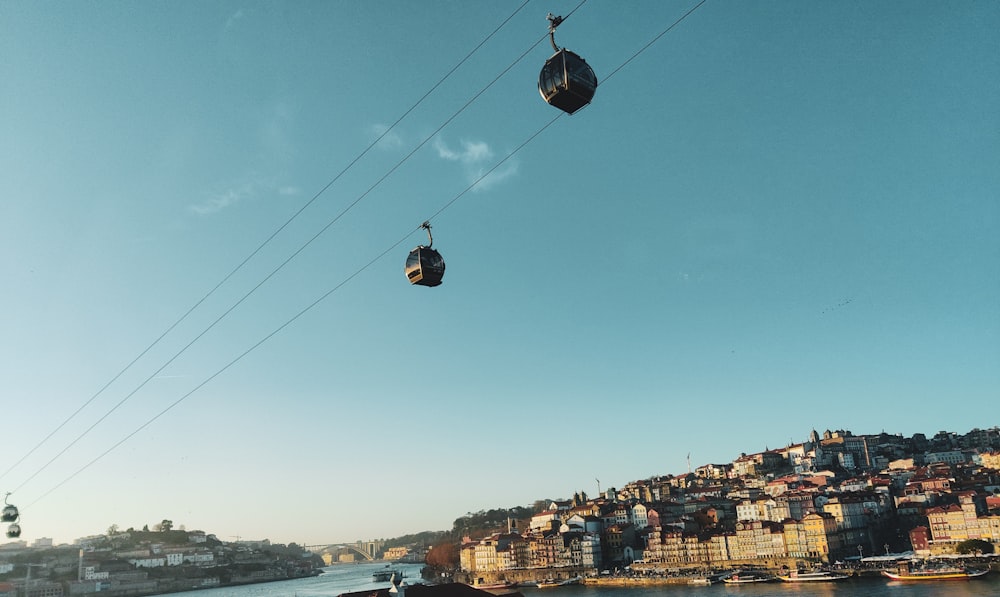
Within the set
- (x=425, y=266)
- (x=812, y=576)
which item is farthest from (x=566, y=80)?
(x=812, y=576)

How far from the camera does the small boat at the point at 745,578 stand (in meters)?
58.0

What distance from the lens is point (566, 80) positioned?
865cm

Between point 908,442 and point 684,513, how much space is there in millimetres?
49761

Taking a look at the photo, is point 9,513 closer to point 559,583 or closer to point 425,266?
point 425,266

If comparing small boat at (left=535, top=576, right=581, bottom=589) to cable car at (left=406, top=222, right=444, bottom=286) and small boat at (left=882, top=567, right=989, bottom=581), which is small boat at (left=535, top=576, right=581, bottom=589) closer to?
small boat at (left=882, top=567, right=989, bottom=581)

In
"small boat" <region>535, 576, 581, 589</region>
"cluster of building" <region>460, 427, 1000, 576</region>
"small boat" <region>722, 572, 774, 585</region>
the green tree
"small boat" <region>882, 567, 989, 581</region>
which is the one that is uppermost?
"cluster of building" <region>460, 427, 1000, 576</region>

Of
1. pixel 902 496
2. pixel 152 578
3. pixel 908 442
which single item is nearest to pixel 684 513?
pixel 902 496

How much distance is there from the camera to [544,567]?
84625mm

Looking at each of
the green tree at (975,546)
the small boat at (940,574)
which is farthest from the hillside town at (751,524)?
the small boat at (940,574)

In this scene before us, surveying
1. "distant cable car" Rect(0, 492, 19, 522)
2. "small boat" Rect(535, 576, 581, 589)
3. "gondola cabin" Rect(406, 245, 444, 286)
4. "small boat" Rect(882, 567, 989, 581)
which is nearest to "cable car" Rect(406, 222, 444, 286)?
"gondola cabin" Rect(406, 245, 444, 286)

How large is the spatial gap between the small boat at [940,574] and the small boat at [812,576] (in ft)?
15.3

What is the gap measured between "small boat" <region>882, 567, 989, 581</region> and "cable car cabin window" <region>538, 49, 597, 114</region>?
52.8m

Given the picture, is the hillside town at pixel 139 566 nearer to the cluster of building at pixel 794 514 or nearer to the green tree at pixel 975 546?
the cluster of building at pixel 794 514

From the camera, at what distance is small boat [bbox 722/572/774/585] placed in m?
58.0
